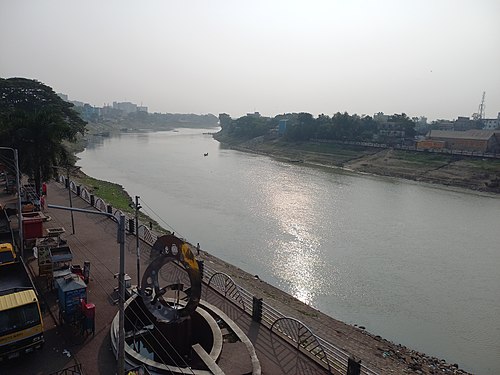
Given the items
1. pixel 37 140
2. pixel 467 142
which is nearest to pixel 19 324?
pixel 37 140

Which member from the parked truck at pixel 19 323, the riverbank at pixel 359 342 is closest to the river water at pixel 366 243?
the riverbank at pixel 359 342

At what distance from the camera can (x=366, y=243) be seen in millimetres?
31516

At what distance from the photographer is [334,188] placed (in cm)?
5472

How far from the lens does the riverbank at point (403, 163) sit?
60.4 m

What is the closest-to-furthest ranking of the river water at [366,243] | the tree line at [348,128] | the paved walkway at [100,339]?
the paved walkway at [100,339] → the river water at [366,243] → the tree line at [348,128]

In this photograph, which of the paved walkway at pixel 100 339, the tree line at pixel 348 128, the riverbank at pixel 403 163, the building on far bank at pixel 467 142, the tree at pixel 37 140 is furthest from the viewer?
the tree line at pixel 348 128

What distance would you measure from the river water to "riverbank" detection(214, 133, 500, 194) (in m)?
4.84

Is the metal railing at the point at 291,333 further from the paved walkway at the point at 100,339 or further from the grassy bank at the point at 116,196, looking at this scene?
the grassy bank at the point at 116,196

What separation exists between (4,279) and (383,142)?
85.1 m

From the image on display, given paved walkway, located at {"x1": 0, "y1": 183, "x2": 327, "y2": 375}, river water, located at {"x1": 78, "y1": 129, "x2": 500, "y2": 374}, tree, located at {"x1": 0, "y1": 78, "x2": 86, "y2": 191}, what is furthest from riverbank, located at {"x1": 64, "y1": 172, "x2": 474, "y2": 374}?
tree, located at {"x1": 0, "y1": 78, "x2": 86, "y2": 191}

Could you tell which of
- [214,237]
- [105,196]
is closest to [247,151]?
[105,196]

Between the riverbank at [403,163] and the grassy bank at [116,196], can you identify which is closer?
the grassy bank at [116,196]

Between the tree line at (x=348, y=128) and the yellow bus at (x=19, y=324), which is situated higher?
the tree line at (x=348, y=128)

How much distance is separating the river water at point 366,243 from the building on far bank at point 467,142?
23.3 metres
